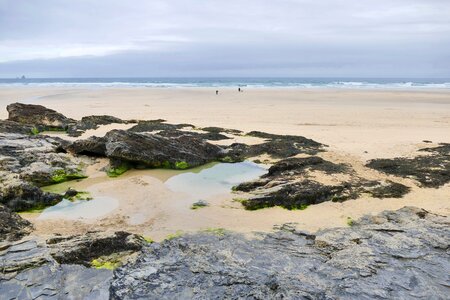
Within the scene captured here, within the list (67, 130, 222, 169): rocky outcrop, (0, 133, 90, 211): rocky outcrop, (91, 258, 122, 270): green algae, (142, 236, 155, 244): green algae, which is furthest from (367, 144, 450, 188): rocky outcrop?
(0, 133, 90, 211): rocky outcrop

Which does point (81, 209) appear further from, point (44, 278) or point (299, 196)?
point (299, 196)

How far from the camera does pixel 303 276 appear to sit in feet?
19.5

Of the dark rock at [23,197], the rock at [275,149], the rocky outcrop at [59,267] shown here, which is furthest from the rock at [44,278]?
the rock at [275,149]

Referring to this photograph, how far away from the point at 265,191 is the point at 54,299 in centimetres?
590

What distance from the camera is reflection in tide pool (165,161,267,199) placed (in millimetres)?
10680

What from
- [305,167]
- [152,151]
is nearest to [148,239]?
[152,151]

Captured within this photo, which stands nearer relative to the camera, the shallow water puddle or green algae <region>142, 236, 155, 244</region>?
→ green algae <region>142, 236, 155, 244</region>

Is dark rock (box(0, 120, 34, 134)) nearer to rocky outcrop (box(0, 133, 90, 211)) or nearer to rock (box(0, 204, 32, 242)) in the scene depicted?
rocky outcrop (box(0, 133, 90, 211))

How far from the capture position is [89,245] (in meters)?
6.65

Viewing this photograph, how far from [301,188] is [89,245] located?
18.1 feet

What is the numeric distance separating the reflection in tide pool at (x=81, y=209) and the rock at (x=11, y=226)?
777mm

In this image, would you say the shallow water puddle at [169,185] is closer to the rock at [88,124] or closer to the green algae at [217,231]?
the green algae at [217,231]

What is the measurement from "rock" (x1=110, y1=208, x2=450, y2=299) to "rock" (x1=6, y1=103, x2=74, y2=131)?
15468mm

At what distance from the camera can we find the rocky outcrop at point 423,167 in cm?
1116
